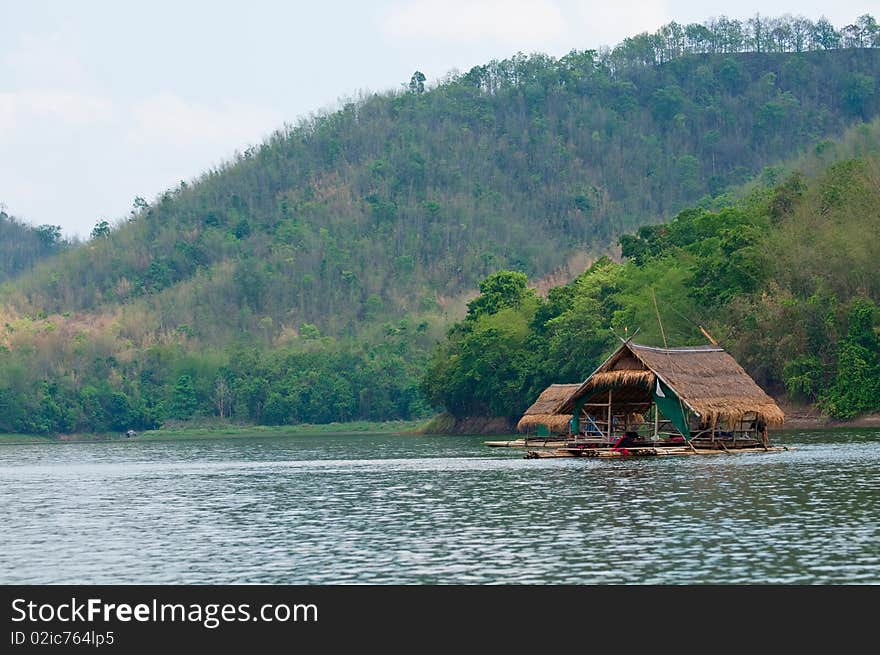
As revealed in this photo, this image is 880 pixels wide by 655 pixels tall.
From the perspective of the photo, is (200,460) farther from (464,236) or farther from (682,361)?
(464,236)

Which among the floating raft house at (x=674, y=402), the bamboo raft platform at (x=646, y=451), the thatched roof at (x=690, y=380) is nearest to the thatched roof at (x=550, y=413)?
the floating raft house at (x=674, y=402)

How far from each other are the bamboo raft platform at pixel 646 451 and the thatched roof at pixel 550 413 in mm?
9142

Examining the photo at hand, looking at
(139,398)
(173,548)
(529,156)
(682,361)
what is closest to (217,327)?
(139,398)

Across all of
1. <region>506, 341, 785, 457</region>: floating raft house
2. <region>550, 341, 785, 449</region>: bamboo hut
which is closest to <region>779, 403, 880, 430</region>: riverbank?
<region>506, 341, 785, 457</region>: floating raft house

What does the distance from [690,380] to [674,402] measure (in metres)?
1.25

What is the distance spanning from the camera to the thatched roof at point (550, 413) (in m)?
63.7

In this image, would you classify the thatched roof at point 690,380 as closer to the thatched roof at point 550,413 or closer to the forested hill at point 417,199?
the thatched roof at point 550,413

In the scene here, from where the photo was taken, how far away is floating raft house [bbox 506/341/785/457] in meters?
52.5

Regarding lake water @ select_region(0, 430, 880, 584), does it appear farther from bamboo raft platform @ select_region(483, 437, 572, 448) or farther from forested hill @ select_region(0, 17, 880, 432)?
forested hill @ select_region(0, 17, 880, 432)

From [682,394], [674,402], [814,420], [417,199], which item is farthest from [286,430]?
[682,394]

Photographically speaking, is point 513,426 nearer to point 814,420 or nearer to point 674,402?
point 814,420

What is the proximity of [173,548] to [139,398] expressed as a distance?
4133 inches

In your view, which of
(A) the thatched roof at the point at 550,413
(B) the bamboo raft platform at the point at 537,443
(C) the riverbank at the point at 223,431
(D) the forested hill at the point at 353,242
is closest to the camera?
(B) the bamboo raft platform at the point at 537,443

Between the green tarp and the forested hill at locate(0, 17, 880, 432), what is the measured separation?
69686 millimetres
